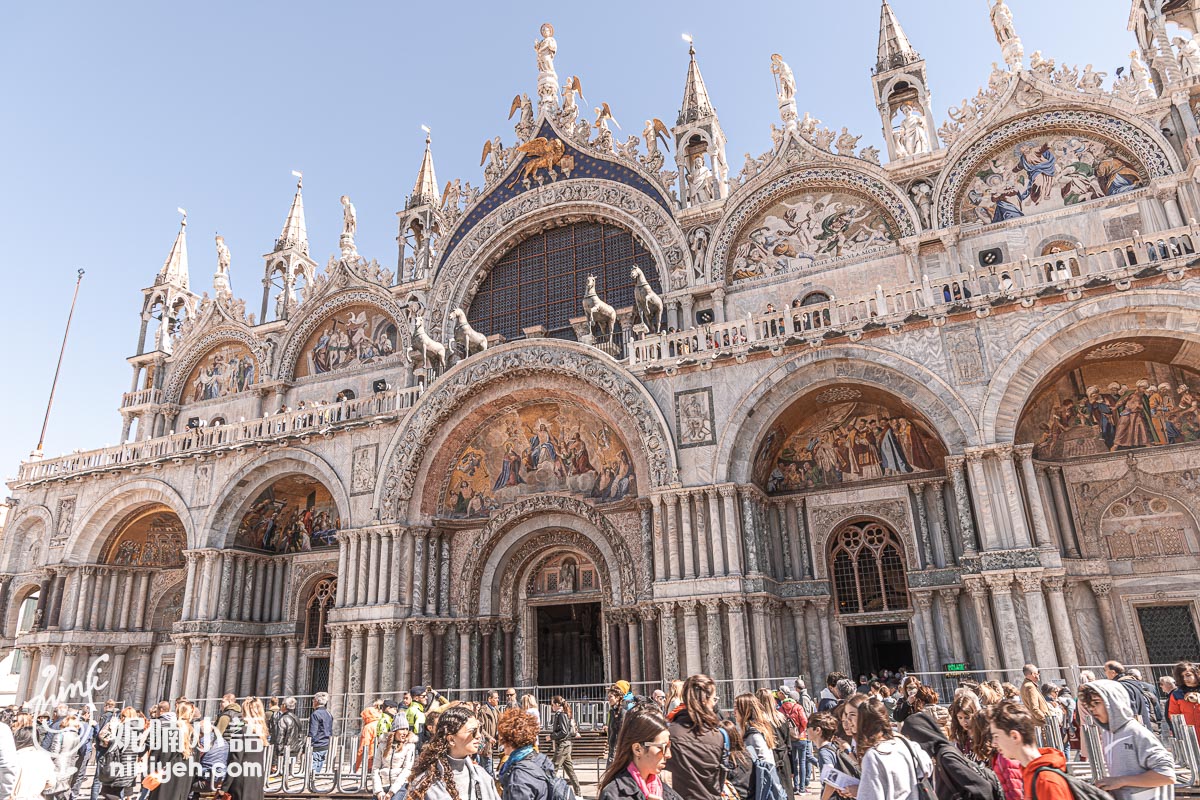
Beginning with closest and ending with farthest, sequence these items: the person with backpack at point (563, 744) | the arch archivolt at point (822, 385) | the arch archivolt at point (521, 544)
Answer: the person with backpack at point (563, 744) → the arch archivolt at point (822, 385) → the arch archivolt at point (521, 544)

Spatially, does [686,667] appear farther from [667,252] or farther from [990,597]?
[667,252]

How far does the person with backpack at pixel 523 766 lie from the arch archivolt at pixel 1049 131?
18.5 metres

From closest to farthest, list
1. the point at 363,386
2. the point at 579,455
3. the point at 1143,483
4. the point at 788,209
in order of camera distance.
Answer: the point at 1143,483, the point at 579,455, the point at 788,209, the point at 363,386

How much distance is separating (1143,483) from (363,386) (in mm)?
21424

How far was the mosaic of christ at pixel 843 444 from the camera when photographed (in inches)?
713

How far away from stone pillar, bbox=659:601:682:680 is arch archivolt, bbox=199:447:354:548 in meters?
10.8

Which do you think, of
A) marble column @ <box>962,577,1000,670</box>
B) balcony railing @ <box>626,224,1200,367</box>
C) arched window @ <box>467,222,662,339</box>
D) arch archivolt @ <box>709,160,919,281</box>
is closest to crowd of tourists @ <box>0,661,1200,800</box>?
marble column @ <box>962,577,1000,670</box>

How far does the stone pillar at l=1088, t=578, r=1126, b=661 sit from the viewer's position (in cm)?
1597

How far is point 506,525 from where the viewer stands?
20734mm

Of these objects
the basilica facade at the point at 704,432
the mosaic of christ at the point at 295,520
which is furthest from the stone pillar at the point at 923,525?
the mosaic of christ at the point at 295,520

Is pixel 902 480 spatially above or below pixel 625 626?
above

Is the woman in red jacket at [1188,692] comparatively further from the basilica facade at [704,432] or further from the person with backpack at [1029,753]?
the basilica facade at [704,432]

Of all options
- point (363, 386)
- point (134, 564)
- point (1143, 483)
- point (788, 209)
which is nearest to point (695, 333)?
point (788, 209)

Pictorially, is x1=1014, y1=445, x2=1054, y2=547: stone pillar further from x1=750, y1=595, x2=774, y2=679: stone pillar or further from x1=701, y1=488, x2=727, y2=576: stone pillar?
x1=701, y1=488, x2=727, y2=576: stone pillar
